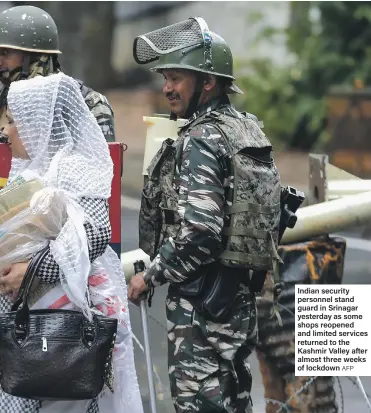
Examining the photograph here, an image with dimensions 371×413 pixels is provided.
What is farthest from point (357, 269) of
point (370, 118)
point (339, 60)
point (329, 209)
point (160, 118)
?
point (339, 60)

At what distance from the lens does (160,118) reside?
18.2 feet

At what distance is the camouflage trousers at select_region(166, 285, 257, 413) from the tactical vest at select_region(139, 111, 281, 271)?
9.5 inches

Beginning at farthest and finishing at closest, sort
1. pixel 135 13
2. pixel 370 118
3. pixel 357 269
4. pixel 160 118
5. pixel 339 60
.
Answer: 1. pixel 135 13
2. pixel 339 60
3. pixel 370 118
4. pixel 357 269
5. pixel 160 118

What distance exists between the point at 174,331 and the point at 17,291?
2.42ft

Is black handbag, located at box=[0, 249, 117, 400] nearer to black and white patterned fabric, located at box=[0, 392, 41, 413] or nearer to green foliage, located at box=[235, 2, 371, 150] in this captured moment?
black and white patterned fabric, located at box=[0, 392, 41, 413]

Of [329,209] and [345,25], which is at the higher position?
[329,209]

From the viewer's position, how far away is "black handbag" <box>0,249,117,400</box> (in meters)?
4.23

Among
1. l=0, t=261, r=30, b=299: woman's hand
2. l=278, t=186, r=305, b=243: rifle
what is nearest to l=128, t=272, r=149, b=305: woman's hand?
l=0, t=261, r=30, b=299: woman's hand

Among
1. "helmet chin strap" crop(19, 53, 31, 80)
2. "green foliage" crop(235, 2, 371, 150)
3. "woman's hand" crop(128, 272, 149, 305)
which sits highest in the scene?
"helmet chin strap" crop(19, 53, 31, 80)

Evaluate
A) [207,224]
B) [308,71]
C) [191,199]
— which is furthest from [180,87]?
[308,71]

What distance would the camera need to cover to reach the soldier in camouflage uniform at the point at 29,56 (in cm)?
594

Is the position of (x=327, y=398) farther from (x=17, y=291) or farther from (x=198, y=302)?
(x=17, y=291)

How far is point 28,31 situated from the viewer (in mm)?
5980

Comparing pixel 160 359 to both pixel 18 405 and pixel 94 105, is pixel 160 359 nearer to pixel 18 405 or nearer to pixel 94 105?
pixel 94 105
